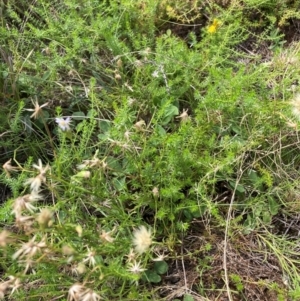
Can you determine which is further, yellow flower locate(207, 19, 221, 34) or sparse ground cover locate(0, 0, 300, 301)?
yellow flower locate(207, 19, 221, 34)

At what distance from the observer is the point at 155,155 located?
65.7 inches

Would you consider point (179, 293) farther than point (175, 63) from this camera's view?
No

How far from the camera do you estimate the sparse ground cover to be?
151 centimetres

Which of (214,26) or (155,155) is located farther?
(214,26)

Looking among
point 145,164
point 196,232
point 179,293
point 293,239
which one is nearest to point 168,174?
point 145,164

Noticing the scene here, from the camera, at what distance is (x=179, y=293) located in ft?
5.22

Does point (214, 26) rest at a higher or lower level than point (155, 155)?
higher

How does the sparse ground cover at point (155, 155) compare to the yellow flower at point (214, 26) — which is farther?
the yellow flower at point (214, 26)

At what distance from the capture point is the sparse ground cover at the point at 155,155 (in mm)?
1512

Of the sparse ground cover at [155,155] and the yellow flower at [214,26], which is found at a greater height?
the yellow flower at [214,26]

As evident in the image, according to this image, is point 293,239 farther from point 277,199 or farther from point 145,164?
point 145,164

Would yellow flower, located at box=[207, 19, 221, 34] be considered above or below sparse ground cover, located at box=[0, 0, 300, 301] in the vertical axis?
above

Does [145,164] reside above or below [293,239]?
above

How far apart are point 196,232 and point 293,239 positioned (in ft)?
1.14
